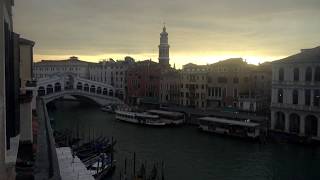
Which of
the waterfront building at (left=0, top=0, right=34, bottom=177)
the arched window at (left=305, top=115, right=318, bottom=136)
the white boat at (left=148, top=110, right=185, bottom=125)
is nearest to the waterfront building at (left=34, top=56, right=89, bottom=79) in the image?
the white boat at (left=148, top=110, right=185, bottom=125)

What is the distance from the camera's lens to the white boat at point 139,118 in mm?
23033

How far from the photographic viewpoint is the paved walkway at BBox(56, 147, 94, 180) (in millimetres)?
9594

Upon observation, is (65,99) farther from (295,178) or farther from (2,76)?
(2,76)

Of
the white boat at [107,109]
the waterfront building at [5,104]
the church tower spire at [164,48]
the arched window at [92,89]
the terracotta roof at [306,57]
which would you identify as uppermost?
the church tower spire at [164,48]

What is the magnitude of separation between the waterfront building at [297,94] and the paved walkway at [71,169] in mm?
10795

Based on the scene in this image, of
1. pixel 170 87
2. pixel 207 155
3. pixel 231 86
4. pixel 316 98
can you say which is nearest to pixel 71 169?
pixel 207 155

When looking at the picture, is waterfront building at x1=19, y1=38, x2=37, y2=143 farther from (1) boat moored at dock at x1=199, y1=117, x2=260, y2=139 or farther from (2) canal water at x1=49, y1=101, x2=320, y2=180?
(1) boat moored at dock at x1=199, y1=117, x2=260, y2=139

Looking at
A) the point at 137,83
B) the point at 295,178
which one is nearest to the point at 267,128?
the point at 295,178

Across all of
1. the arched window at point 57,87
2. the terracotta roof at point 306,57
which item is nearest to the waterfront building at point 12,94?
the terracotta roof at point 306,57

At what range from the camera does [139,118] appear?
944 inches

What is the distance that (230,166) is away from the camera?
1355cm

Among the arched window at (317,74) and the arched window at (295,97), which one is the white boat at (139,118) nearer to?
the arched window at (295,97)

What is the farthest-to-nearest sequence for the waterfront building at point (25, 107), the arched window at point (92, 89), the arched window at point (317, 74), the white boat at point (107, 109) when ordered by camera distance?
the arched window at point (92, 89)
the white boat at point (107, 109)
the arched window at point (317, 74)
the waterfront building at point (25, 107)

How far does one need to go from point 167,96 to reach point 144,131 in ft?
32.3
